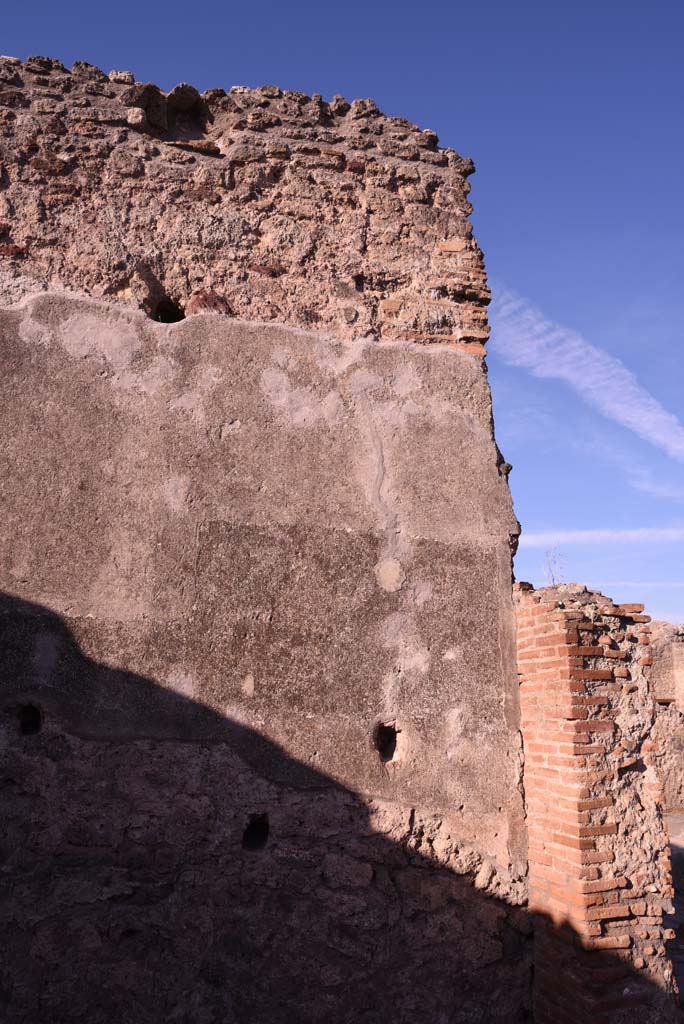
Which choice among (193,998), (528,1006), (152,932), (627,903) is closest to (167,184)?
(152,932)

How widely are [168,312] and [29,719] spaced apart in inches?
77.0

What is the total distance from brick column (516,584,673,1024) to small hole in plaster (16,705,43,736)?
2.03m

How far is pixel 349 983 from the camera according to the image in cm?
274

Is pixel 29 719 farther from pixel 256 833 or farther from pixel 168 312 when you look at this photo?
pixel 168 312

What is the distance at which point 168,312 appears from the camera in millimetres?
3453

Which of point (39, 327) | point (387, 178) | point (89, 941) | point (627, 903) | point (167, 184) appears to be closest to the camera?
point (89, 941)

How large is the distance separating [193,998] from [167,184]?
354cm

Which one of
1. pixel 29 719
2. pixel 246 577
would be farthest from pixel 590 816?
pixel 29 719

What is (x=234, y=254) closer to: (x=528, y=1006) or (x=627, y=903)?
(x=627, y=903)

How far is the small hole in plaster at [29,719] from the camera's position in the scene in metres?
2.74

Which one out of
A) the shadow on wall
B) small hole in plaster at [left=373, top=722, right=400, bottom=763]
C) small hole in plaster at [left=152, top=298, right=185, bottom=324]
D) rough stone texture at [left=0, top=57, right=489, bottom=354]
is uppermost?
rough stone texture at [left=0, top=57, right=489, bottom=354]

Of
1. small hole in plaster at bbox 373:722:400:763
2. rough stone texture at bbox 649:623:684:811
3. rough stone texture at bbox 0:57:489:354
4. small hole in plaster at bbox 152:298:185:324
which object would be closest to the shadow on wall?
small hole in plaster at bbox 373:722:400:763

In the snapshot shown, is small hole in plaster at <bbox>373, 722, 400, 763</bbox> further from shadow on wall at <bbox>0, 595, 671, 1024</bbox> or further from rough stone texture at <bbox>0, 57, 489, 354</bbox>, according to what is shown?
rough stone texture at <bbox>0, 57, 489, 354</bbox>

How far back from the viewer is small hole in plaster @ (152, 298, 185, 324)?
11.1ft
